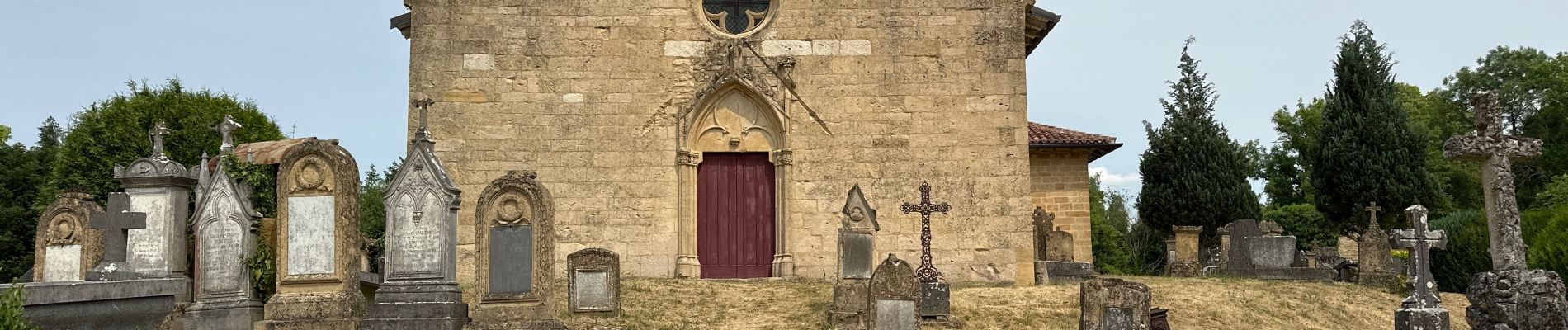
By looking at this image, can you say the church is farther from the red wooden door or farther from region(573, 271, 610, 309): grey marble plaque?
region(573, 271, 610, 309): grey marble plaque

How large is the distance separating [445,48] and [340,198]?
6.33m

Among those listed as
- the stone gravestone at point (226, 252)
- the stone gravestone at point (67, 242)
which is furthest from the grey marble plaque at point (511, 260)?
the stone gravestone at point (67, 242)

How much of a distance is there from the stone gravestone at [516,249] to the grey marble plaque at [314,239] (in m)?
1.28

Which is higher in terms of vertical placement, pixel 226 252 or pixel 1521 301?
pixel 226 252

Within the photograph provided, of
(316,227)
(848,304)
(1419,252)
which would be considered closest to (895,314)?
(848,304)

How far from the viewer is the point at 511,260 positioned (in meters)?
11.0

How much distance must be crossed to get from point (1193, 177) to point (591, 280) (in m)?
24.7

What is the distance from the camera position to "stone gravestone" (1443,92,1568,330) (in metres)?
10.7

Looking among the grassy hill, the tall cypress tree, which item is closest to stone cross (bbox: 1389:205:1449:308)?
the grassy hill

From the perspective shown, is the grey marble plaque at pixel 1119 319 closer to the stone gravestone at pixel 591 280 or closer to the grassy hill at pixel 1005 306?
the grassy hill at pixel 1005 306

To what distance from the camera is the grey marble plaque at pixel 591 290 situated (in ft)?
40.3

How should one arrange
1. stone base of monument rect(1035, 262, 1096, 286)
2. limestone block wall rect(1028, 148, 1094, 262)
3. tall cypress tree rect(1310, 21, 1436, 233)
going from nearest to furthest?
stone base of monument rect(1035, 262, 1096, 286) → limestone block wall rect(1028, 148, 1094, 262) → tall cypress tree rect(1310, 21, 1436, 233)

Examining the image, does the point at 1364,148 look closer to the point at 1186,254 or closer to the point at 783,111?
the point at 1186,254

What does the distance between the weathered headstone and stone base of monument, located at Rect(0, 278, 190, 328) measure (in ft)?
7.49
